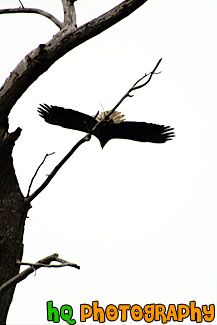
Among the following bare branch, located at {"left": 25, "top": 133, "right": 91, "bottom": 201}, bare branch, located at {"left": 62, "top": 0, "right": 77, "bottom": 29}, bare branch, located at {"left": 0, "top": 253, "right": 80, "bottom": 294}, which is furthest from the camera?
bare branch, located at {"left": 62, "top": 0, "right": 77, "bottom": 29}

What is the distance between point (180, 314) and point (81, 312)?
730 mm

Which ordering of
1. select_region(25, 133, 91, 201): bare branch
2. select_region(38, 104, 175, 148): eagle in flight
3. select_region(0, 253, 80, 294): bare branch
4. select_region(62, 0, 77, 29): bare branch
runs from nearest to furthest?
select_region(0, 253, 80, 294): bare branch < select_region(25, 133, 91, 201): bare branch < select_region(62, 0, 77, 29): bare branch < select_region(38, 104, 175, 148): eagle in flight

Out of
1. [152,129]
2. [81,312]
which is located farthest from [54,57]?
[81,312]

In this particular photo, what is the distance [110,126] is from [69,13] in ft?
2.73

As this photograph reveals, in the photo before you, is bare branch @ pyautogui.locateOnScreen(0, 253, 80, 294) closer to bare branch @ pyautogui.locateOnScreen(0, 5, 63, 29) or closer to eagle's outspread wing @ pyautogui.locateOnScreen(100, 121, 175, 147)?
eagle's outspread wing @ pyautogui.locateOnScreen(100, 121, 175, 147)

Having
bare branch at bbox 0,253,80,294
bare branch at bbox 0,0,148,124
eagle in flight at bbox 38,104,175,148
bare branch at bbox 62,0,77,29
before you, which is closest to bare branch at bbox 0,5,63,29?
bare branch at bbox 62,0,77,29

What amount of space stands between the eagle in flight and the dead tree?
19.2 inches

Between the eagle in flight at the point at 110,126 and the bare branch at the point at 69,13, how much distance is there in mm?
622

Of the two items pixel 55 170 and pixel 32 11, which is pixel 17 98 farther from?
pixel 32 11

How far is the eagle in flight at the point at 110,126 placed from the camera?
3898mm

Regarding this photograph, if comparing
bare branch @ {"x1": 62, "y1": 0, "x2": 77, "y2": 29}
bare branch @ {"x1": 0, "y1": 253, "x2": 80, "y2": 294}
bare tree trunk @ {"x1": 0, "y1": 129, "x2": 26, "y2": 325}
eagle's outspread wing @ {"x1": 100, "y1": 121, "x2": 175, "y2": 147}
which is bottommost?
bare branch @ {"x1": 0, "y1": 253, "x2": 80, "y2": 294}

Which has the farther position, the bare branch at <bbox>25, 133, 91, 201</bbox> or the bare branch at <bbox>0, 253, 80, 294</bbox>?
the bare branch at <bbox>25, 133, 91, 201</bbox>

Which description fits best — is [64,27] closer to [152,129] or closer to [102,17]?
[102,17]

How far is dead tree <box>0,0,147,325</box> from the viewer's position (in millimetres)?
3436
